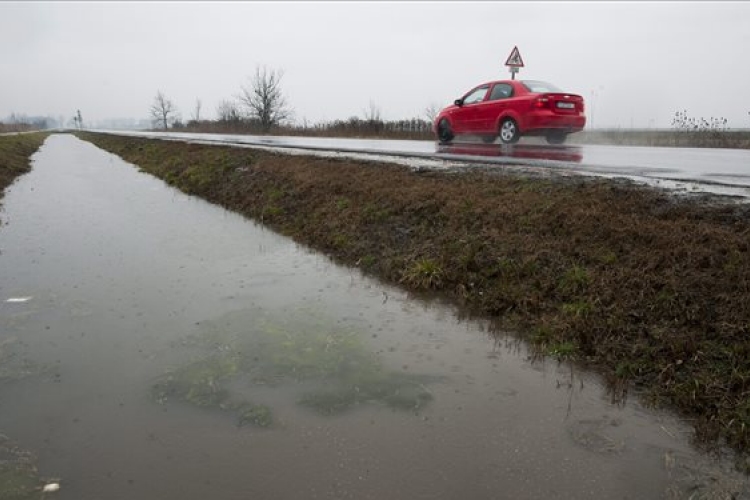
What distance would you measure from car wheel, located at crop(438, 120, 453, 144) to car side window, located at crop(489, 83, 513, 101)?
6.26 feet

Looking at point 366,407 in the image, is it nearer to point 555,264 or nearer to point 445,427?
point 445,427

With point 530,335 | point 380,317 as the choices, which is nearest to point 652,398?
point 530,335

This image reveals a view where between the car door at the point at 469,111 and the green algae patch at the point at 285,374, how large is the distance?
9034 mm

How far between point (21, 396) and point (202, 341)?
1206 millimetres

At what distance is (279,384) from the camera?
3.31 metres

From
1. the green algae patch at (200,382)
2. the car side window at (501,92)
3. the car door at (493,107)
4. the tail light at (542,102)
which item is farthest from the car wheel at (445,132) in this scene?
the green algae patch at (200,382)

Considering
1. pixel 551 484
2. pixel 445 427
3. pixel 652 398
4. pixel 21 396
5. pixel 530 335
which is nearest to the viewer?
pixel 551 484

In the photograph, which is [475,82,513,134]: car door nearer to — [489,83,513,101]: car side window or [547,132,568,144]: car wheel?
[489,83,513,101]: car side window

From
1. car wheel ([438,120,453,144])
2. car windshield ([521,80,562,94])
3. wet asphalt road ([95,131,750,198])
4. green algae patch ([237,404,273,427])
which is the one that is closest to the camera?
green algae patch ([237,404,273,427])

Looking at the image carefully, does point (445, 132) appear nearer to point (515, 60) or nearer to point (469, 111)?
point (469, 111)

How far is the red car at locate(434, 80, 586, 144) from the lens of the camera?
1019 cm

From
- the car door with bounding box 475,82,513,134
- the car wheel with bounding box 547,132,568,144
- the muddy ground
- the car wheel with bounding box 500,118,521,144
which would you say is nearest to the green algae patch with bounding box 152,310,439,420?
the muddy ground

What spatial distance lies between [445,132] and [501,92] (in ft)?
8.22

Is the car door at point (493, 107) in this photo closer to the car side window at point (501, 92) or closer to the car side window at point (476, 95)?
the car side window at point (501, 92)
